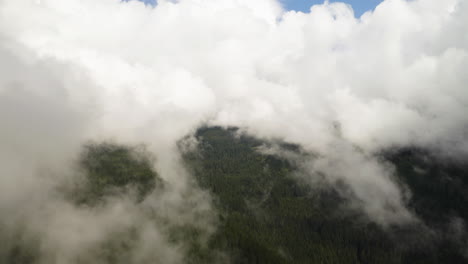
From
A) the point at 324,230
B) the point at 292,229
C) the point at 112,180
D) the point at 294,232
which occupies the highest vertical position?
the point at 112,180

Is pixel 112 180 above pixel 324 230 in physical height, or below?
above

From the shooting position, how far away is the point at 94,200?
139 meters

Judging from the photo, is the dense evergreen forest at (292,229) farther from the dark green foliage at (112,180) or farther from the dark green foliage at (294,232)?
the dark green foliage at (112,180)

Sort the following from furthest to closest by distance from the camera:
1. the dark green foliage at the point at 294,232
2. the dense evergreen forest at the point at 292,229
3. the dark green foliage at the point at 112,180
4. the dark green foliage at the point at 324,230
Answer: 1. the dark green foliage at the point at 112,180
2. the dark green foliage at the point at 324,230
3. the dark green foliage at the point at 294,232
4. the dense evergreen forest at the point at 292,229

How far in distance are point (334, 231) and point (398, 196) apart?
8983cm

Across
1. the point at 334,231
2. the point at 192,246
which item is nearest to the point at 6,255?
the point at 192,246

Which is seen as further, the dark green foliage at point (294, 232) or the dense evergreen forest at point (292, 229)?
the dark green foliage at point (294, 232)

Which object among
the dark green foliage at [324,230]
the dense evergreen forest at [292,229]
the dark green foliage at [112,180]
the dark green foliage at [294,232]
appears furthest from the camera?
the dark green foliage at [112,180]

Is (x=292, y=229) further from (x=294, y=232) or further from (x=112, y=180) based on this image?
(x=112, y=180)

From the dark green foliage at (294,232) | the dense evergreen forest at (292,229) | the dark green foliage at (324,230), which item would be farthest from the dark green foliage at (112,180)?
the dark green foliage at (294,232)

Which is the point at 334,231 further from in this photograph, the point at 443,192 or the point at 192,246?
the point at 443,192

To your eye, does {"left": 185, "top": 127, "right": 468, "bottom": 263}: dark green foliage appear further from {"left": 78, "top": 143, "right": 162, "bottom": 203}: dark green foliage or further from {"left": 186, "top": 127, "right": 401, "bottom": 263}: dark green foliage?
{"left": 78, "top": 143, "right": 162, "bottom": 203}: dark green foliage

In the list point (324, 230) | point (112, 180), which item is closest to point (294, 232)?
point (324, 230)

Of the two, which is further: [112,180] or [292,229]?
[112,180]
